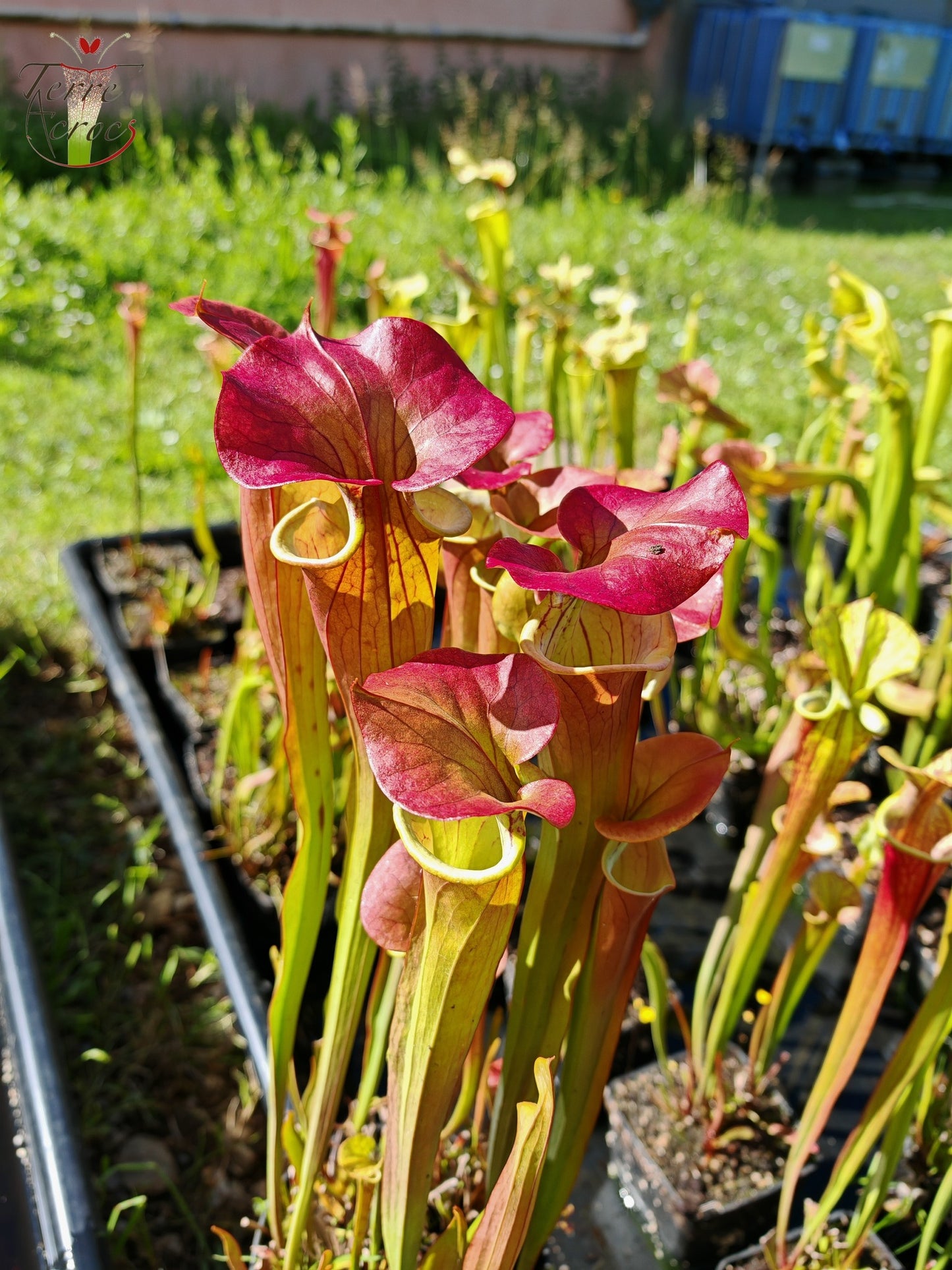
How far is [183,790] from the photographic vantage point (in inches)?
65.2

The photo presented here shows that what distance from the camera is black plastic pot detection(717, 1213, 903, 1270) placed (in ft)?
3.25

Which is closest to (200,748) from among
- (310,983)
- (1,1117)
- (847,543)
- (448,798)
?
(310,983)

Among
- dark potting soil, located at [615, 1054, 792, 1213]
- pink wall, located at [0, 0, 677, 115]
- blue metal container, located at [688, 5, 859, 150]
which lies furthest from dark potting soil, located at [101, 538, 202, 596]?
blue metal container, located at [688, 5, 859, 150]

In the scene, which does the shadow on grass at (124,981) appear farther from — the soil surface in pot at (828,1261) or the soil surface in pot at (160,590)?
the soil surface in pot at (828,1261)

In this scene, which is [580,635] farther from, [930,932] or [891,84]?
[891,84]

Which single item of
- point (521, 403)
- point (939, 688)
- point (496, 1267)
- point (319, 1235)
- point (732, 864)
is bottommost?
point (732, 864)

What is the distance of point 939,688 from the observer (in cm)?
158

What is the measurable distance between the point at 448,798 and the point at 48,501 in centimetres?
266

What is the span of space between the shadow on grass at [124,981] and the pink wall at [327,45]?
496 cm

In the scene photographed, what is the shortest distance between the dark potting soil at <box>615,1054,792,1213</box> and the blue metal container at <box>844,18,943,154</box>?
1013cm

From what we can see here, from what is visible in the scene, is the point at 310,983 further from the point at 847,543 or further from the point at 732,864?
the point at 847,543

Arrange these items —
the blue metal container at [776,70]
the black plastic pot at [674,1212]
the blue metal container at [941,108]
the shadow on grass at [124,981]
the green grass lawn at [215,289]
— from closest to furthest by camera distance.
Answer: the black plastic pot at [674,1212] < the shadow on grass at [124,981] < the green grass lawn at [215,289] < the blue metal container at [776,70] < the blue metal container at [941,108]

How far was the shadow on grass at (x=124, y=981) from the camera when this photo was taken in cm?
128

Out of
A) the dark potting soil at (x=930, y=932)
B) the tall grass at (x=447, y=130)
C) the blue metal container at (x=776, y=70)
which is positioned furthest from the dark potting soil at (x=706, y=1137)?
the blue metal container at (x=776, y=70)
